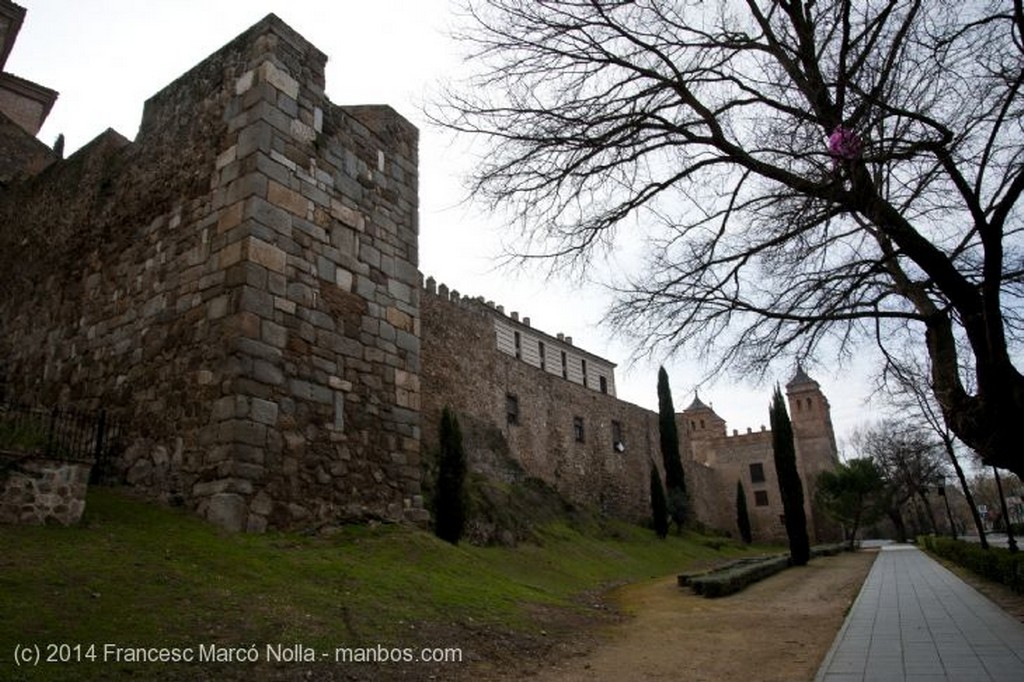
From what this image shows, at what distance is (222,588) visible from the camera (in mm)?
5504

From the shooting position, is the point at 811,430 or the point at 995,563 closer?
the point at 995,563

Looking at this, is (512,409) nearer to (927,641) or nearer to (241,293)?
(241,293)

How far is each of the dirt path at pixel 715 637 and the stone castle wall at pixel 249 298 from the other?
3.35 metres

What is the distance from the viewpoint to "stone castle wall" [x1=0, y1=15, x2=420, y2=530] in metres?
7.47

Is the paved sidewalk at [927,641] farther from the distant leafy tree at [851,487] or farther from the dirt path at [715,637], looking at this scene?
the distant leafy tree at [851,487]

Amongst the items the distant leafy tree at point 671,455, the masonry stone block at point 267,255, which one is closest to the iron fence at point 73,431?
the masonry stone block at point 267,255

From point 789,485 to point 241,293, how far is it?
23626 millimetres

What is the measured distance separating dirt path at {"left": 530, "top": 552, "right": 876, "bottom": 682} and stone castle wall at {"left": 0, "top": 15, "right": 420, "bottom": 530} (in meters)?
3.35

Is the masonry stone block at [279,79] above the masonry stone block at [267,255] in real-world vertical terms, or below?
above

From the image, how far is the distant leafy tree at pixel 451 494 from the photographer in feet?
48.9

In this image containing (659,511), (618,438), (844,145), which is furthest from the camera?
(618,438)

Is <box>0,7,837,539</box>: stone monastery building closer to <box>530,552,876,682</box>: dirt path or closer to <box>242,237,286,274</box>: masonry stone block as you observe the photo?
<box>242,237,286,274</box>: masonry stone block

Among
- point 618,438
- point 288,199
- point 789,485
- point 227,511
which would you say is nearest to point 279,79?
point 288,199

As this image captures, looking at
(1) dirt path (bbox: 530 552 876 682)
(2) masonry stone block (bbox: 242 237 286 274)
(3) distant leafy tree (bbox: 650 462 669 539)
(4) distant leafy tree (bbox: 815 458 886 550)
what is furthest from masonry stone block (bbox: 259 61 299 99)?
(4) distant leafy tree (bbox: 815 458 886 550)
